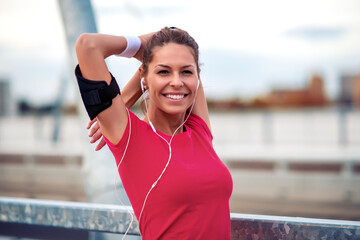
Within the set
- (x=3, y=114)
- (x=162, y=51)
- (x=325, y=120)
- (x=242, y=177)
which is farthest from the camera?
(x=3, y=114)

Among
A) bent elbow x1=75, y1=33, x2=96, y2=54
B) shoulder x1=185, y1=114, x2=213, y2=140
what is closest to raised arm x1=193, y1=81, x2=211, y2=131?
shoulder x1=185, y1=114, x2=213, y2=140

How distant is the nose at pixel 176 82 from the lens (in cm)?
160

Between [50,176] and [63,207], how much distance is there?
8410mm

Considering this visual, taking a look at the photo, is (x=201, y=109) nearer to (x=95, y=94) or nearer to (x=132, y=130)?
(x=132, y=130)

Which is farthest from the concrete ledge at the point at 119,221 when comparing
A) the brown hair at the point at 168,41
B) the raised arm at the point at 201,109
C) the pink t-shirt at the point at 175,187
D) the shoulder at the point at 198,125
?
the brown hair at the point at 168,41

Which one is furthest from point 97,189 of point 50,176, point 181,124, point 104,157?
point 50,176

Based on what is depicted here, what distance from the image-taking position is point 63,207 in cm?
197

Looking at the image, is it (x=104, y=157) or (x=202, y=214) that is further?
(x=104, y=157)

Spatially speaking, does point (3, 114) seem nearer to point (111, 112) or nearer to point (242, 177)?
point (242, 177)

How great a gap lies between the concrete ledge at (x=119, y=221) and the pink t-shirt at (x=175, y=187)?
0.13 meters

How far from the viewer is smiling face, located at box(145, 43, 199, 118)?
1632mm

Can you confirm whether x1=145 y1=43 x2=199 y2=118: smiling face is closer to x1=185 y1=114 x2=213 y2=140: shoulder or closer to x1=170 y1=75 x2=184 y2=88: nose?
x1=170 y1=75 x2=184 y2=88: nose

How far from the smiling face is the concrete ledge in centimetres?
53

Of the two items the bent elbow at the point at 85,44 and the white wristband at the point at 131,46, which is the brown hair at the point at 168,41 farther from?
the bent elbow at the point at 85,44
